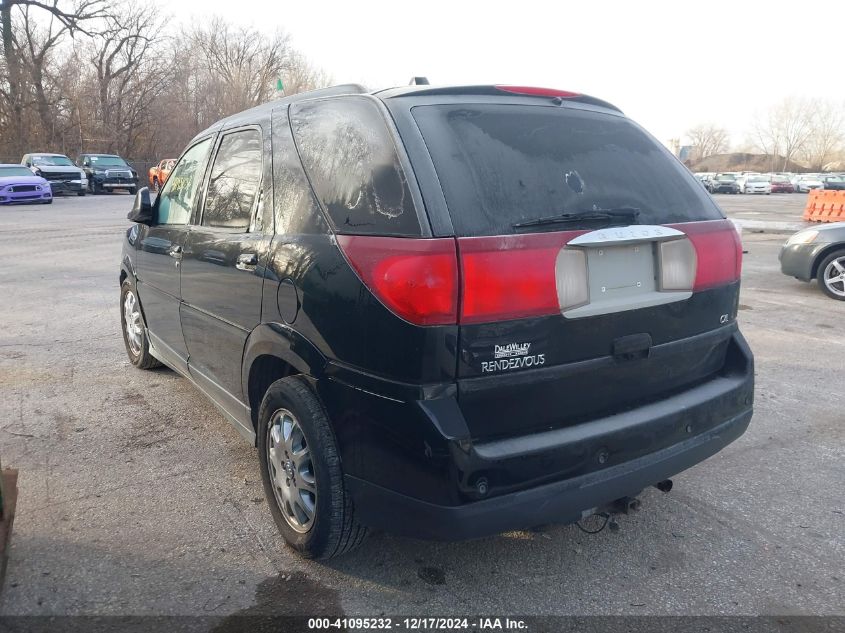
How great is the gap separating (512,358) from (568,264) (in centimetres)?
39

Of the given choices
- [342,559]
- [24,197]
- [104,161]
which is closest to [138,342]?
[342,559]

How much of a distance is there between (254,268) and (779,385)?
160 inches

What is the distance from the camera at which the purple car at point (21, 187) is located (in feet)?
74.3

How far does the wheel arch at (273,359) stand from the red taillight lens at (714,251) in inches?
59.8

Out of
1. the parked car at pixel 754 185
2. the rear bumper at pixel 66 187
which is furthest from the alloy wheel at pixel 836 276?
the parked car at pixel 754 185

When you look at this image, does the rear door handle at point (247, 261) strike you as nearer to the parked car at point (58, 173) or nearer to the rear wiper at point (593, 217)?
the rear wiper at point (593, 217)

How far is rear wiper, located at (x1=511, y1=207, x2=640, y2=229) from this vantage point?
2.34 meters

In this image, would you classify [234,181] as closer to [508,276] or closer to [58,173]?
[508,276]

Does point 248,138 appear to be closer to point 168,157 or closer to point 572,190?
point 572,190

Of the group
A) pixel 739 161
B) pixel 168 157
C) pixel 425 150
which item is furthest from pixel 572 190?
pixel 739 161

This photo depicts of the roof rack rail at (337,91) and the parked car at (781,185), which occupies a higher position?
the parked car at (781,185)

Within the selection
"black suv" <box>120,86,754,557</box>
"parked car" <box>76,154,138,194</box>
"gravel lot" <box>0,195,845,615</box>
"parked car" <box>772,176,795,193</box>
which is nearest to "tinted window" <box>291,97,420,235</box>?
"black suv" <box>120,86,754,557</box>

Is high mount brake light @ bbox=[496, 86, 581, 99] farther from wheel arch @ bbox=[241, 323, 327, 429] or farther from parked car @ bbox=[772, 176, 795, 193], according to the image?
parked car @ bbox=[772, 176, 795, 193]

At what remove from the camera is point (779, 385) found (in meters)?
5.05
